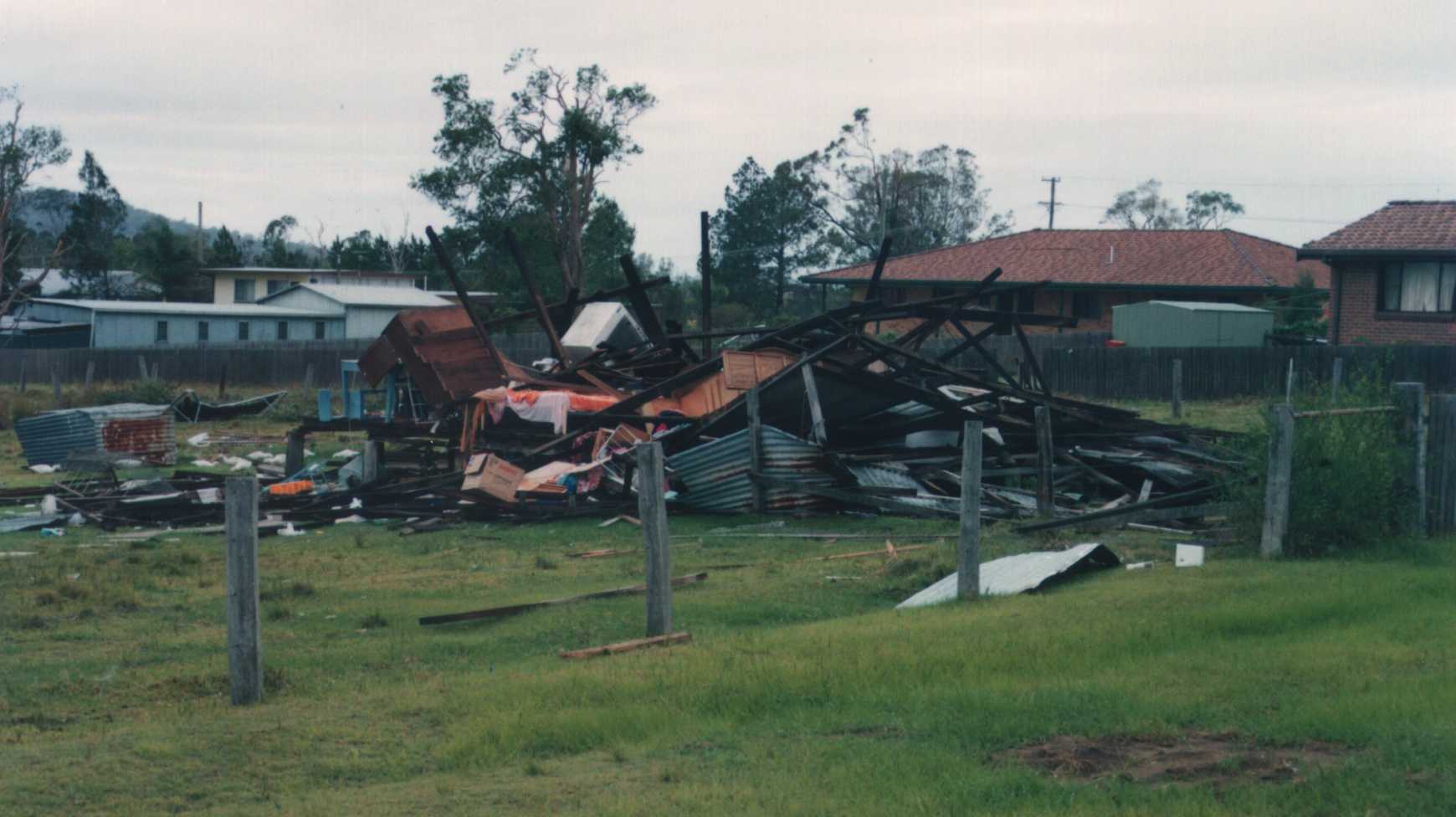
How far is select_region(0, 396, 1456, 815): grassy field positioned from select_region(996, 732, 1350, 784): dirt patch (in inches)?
1.6

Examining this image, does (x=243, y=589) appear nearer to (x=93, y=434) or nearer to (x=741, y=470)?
(x=741, y=470)

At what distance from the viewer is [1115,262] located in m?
58.7

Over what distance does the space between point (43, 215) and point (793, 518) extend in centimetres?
13189

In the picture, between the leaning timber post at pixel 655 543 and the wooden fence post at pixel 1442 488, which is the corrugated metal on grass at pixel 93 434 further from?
the wooden fence post at pixel 1442 488

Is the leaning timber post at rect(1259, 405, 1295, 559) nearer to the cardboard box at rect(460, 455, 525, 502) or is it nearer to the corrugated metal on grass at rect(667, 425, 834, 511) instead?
the corrugated metal on grass at rect(667, 425, 834, 511)

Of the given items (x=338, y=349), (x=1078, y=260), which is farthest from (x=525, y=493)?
(x=1078, y=260)

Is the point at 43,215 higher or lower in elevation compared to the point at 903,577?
higher

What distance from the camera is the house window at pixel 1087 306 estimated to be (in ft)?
189

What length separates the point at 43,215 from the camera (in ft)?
441

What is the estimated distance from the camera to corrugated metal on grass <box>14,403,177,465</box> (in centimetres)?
3042

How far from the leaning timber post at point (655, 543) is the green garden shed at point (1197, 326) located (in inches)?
1330

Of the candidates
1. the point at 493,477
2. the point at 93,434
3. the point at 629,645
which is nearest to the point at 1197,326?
the point at 493,477

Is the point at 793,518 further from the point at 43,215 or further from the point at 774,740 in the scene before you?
the point at 43,215

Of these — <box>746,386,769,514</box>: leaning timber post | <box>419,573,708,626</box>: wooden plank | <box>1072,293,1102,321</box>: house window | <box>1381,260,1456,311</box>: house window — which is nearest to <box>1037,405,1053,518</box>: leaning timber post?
<box>746,386,769,514</box>: leaning timber post
